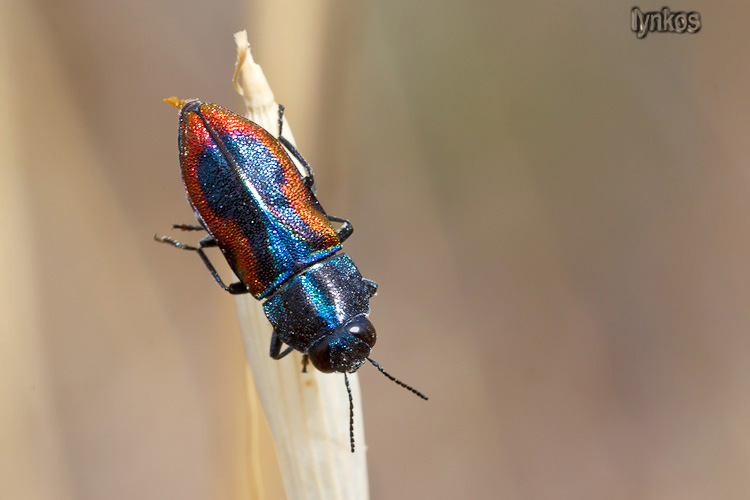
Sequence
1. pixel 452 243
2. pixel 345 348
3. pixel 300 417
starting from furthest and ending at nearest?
pixel 452 243
pixel 345 348
pixel 300 417

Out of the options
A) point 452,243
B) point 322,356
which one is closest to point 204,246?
point 322,356

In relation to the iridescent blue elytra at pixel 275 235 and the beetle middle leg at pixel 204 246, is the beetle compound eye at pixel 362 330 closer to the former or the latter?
the iridescent blue elytra at pixel 275 235

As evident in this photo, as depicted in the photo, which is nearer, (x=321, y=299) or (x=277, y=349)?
(x=277, y=349)

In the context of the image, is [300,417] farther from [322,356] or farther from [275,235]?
[275,235]

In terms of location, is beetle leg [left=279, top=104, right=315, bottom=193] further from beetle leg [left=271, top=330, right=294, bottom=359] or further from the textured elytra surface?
beetle leg [left=271, top=330, right=294, bottom=359]

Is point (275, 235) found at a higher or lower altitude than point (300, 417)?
higher

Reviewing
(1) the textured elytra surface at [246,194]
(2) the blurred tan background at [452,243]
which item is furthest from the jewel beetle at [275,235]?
(2) the blurred tan background at [452,243]

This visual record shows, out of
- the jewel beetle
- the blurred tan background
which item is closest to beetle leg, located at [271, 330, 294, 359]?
the jewel beetle

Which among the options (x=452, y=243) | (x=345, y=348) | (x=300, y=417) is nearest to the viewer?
(x=300, y=417)
